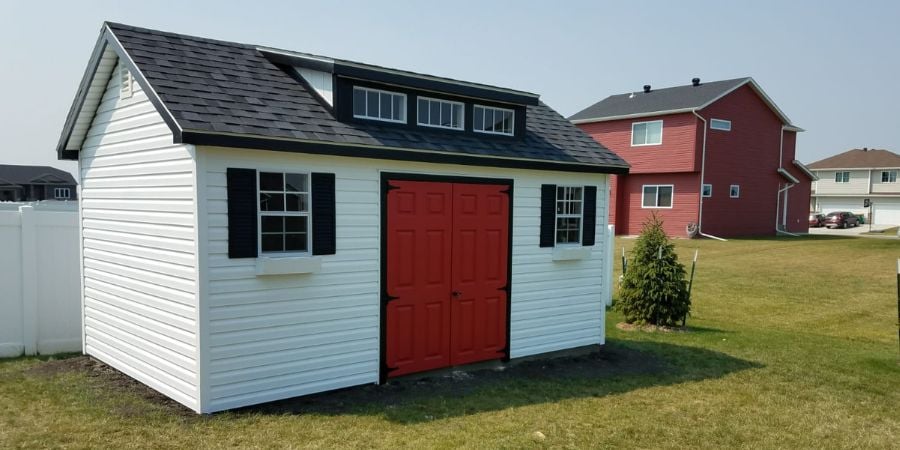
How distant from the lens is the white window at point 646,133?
2969 centimetres

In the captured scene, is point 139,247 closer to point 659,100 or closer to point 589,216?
point 589,216

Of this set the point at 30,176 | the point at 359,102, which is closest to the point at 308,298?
the point at 359,102

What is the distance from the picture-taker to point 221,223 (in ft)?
19.3

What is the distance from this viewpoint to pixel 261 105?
21.4ft

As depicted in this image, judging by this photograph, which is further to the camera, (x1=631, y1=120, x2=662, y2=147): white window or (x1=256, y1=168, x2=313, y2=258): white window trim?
(x1=631, y1=120, x2=662, y2=147): white window

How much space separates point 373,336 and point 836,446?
5003 millimetres

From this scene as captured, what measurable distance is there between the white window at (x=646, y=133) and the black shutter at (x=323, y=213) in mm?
26245

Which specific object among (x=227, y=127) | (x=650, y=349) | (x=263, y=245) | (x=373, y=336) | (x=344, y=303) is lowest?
(x=650, y=349)

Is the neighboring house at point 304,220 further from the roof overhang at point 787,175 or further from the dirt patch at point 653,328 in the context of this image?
the roof overhang at point 787,175

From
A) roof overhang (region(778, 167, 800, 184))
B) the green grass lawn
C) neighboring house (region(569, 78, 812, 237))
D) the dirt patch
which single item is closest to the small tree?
the dirt patch

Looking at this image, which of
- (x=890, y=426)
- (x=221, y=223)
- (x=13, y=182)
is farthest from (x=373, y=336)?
(x=13, y=182)

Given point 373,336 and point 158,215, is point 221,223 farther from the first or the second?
point 373,336

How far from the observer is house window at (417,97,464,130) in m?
7.73

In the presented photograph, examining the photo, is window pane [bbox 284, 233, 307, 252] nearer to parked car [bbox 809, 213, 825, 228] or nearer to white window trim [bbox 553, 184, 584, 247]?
white window trim [bbox 553, 184, 584, 247]
